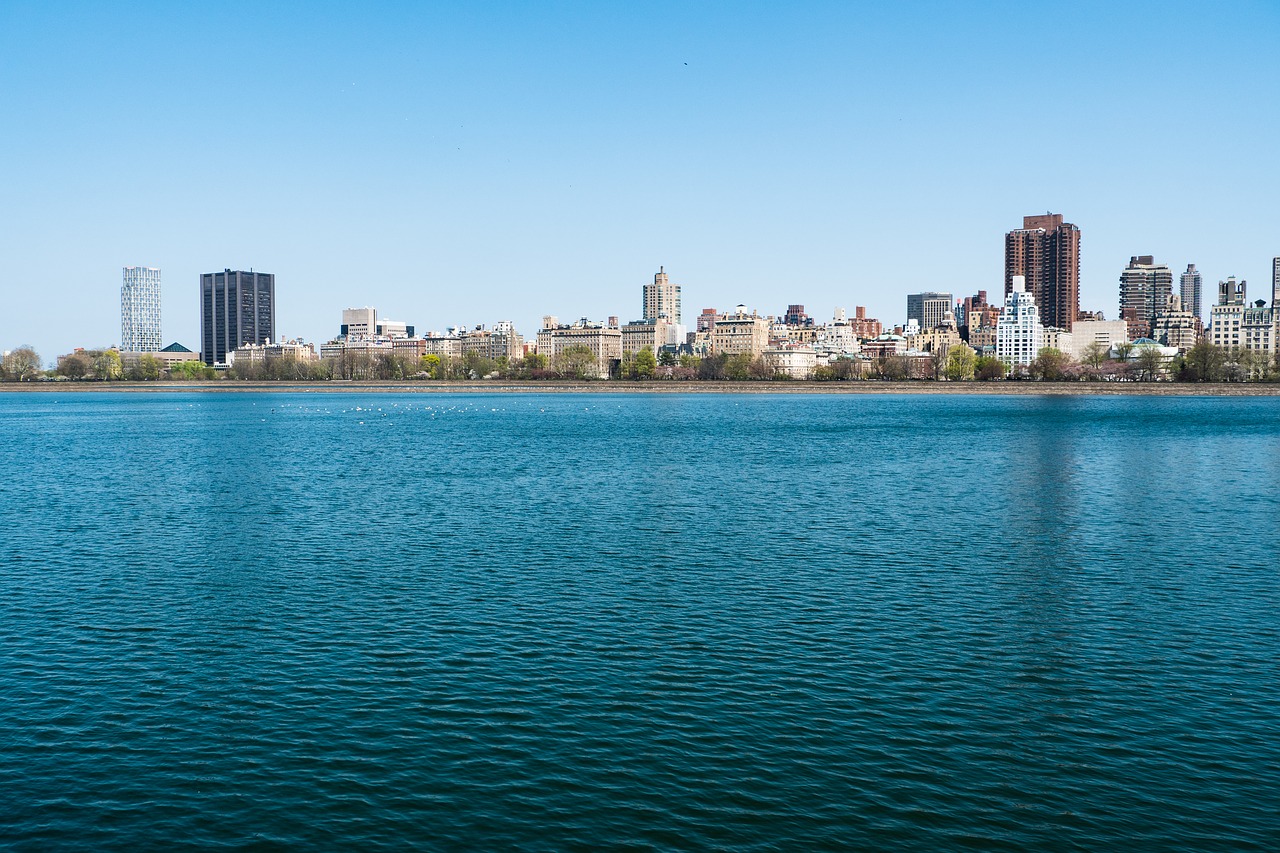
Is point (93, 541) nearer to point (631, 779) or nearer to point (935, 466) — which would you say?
point (631, 779)

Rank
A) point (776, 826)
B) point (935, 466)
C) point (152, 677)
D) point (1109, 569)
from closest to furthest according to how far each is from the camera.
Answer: point (776, 826) < point (152, 677) < point (1109, 569) < point (935, 466)

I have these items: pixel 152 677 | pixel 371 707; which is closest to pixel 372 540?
pixel 152 677

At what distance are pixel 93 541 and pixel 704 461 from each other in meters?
33.8

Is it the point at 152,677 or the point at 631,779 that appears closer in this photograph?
the point at 631,779

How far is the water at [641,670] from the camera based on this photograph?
13.2m

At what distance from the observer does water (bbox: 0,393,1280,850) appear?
13250mm

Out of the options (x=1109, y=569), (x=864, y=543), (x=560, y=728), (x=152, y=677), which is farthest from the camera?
(x=864, y=543)

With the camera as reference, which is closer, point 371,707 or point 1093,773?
point 1093,773

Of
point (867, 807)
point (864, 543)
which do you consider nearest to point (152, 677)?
point (867, 807)

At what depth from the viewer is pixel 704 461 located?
5775cm

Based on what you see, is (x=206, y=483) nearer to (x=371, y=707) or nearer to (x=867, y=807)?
(x=371, y=707)

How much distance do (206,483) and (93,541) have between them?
52.8 ft

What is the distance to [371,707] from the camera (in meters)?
16.8

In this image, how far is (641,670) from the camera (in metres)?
18.7
